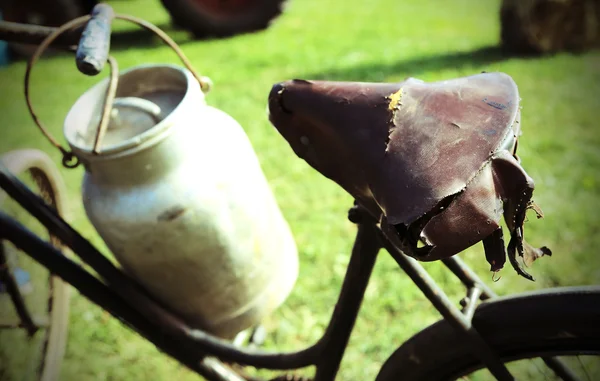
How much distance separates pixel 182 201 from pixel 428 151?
0.61 m

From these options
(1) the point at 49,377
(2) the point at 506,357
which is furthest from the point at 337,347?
(1) the point at 49,377

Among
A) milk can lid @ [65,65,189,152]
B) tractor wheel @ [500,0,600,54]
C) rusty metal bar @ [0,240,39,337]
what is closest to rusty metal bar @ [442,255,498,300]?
milk can lid @ [65,65,189,152]

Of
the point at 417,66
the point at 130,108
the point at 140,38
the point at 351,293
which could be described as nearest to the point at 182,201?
the point at 130,108

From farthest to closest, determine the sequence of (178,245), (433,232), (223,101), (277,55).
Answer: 1. (277,55)
2. (223,101)
3. (178,245)
4. (433,232)

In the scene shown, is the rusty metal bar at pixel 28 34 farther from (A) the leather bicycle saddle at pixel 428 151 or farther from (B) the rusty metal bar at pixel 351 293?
(B) the rusty metal bar at pixel 351 293

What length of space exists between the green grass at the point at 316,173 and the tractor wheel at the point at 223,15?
184 mm

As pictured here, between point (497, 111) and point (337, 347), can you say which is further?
point (337, 347)

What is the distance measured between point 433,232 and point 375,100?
23 cm

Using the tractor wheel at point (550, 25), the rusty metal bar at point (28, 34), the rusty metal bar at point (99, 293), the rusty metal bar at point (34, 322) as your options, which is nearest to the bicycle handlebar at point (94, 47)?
the rusty metal bar at point (28, 34)

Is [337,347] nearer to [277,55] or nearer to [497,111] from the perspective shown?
[497,111]

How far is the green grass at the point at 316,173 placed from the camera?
6.04 ft

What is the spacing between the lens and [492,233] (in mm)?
737

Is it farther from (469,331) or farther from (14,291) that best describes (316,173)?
(469,331)

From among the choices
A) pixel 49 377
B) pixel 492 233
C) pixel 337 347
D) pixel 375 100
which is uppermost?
pixel 375 100
